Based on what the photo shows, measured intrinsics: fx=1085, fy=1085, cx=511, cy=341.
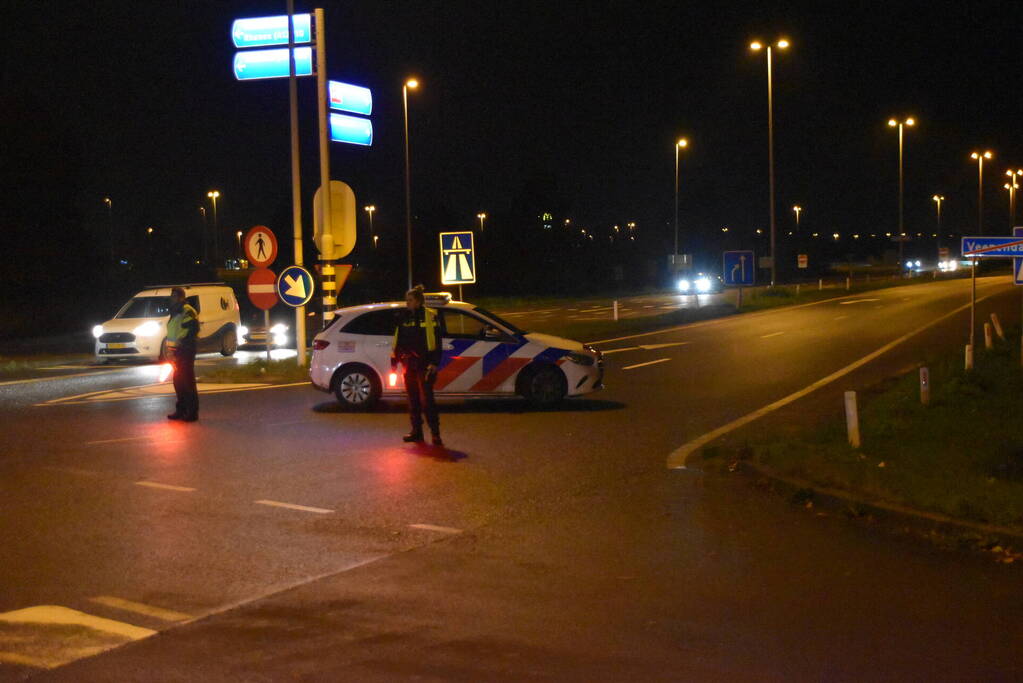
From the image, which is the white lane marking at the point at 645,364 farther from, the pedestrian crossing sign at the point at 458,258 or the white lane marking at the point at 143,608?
the white lane marking at the point at 143,608

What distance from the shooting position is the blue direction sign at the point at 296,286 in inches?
814

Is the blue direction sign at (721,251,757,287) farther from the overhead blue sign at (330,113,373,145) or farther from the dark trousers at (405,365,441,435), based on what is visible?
the dark trousers at (405,365,441,435)

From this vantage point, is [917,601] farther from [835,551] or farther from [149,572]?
[149,572]

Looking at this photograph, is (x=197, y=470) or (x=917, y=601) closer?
(x=917, y=601)

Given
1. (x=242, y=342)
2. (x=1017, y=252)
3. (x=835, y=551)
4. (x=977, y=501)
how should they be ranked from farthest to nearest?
(x=242, y=342) < (x=1017, y=252) < (x=977, y=501) < (x=835, y=551)

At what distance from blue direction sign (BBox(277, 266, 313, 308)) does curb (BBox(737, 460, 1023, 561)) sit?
12.3 meters

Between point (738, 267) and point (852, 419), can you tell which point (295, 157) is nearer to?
point (852, 419)

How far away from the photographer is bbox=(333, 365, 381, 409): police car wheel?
52.9 feet

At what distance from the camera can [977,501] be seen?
28.2 feet

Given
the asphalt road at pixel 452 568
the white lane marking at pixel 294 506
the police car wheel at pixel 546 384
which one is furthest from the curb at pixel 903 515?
the police car wheel at pixel 546 384

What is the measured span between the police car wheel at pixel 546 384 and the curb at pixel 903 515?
5833 mm

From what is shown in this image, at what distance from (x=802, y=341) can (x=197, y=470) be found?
21059mm

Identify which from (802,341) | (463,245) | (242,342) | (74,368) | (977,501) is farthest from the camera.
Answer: (242,342)

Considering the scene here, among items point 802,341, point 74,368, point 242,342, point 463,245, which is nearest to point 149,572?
point 463,245
